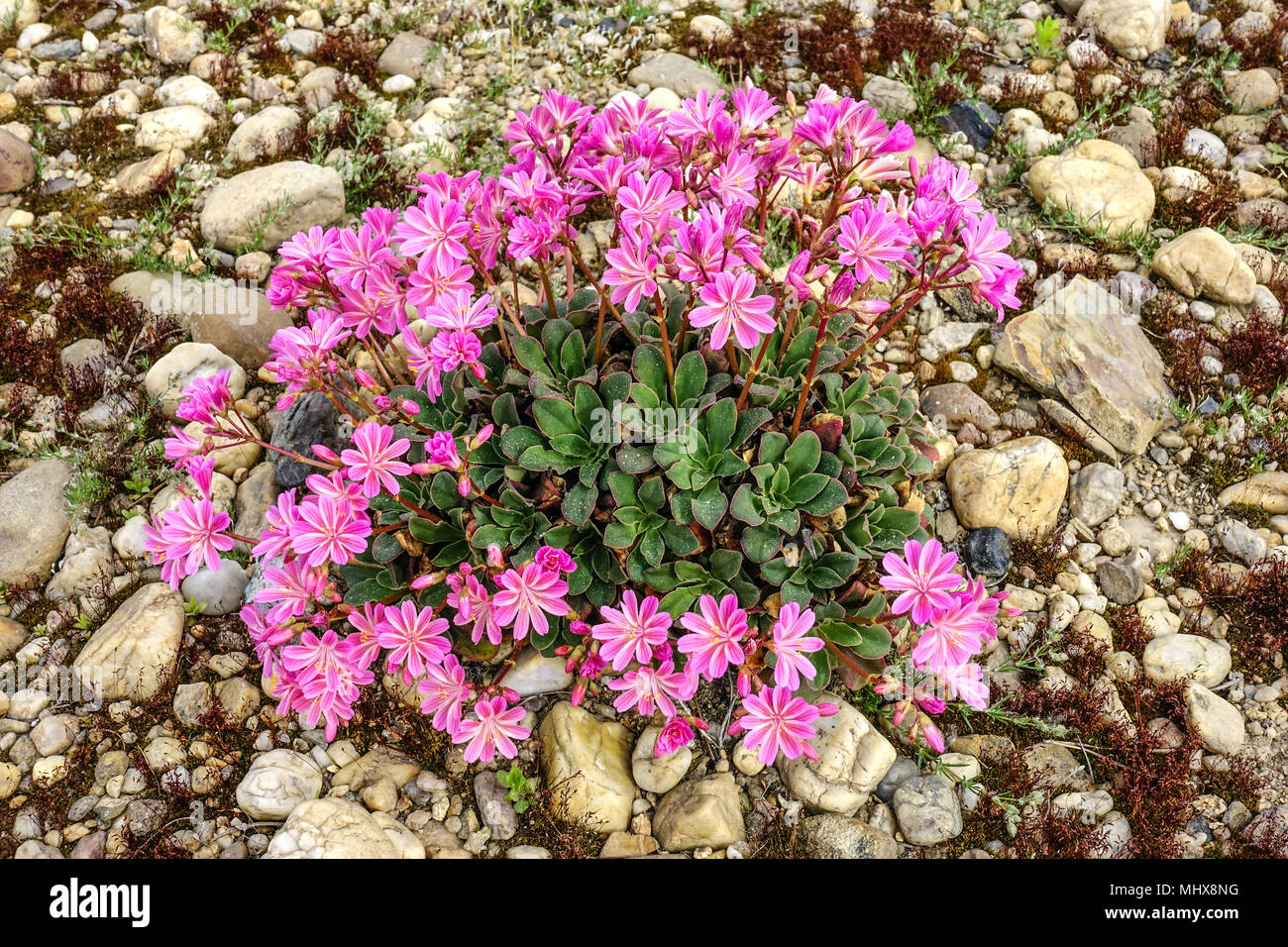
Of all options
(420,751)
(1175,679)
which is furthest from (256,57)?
(1175,679)

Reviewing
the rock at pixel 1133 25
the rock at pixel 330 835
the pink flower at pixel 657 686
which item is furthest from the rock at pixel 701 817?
the rock at pixel 1133 25

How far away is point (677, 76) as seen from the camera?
271 inches

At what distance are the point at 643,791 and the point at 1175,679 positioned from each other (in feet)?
8.15

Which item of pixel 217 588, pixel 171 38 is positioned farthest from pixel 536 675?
pixel 171 38

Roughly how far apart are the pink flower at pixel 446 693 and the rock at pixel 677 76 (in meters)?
4.72

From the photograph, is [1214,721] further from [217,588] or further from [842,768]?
[217,588]

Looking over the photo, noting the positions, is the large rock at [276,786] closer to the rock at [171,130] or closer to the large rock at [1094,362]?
the large rock at [1094,362]

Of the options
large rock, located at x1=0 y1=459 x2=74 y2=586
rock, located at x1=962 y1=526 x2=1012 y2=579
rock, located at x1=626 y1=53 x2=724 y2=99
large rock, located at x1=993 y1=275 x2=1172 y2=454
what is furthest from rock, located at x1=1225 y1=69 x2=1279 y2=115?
large rock, located at x1=0 y1=459 x2=74 y2=586

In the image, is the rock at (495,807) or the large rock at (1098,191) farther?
the large rock at (1098,191)

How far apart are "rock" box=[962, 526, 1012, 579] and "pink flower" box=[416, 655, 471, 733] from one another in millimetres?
2557

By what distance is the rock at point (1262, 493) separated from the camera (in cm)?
491

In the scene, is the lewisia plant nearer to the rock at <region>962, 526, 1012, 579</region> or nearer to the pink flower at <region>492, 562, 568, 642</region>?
the pink flower at <region>492, 562, 568, 642</region>

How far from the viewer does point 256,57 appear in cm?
728
